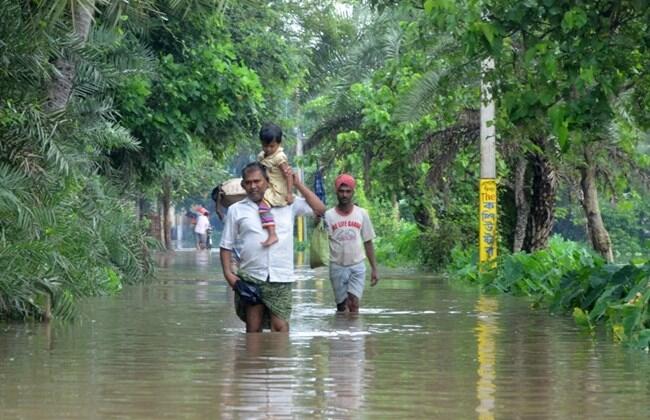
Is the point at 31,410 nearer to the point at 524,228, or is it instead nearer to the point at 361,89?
the point at 524,228

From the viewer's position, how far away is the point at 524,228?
28828mm

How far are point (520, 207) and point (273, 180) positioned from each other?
635 inches

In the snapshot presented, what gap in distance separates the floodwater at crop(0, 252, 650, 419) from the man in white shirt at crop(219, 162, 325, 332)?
1.27 ft

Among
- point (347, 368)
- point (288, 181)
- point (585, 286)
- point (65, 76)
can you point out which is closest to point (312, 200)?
point (288, 181)

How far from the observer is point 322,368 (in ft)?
35.4

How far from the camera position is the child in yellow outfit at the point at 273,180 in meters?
12.8

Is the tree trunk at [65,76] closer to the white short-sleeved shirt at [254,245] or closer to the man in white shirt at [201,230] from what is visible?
the white short-sleeved shirt at [254,245]

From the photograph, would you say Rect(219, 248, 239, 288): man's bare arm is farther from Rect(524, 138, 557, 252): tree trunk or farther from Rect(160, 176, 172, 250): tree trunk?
Rect(160, 176, 172, 250): tree trunk

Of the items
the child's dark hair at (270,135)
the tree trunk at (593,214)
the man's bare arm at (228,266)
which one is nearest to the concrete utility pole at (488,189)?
the tree trunk at (593,214)

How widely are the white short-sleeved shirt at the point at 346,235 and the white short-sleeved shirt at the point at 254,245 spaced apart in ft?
12.6

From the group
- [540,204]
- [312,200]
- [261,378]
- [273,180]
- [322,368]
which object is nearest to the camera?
[261,378]

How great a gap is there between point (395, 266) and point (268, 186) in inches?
1080

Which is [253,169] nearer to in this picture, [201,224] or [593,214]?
[593,214]

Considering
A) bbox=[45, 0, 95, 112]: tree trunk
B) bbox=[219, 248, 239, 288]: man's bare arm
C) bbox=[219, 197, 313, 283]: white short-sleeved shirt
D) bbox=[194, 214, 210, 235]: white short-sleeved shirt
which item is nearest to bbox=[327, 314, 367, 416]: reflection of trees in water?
bbox=[219, 197, 313, 283]: white short-sleeved shirt
